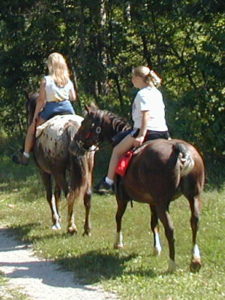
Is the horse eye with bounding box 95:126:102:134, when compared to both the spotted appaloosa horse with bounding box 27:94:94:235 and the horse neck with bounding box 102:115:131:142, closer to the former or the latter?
the horse neck with bounding box 102:115:131:142

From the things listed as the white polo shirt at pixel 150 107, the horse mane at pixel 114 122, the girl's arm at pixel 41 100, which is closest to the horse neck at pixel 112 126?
the horse mane at pixel 114 122

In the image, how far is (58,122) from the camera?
11117 millimetres

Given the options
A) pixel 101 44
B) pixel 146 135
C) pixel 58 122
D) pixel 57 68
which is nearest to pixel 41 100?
pixel 58 122

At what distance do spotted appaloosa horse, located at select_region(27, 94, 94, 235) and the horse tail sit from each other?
2.44 m

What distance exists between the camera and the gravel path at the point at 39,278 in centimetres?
785

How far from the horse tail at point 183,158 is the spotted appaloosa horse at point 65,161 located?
244cm

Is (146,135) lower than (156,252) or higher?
higher

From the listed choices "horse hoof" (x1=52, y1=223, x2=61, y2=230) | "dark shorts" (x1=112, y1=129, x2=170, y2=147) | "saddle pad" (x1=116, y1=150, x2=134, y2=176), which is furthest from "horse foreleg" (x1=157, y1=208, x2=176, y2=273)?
"horse hoof" (x1=52, y1=223, x2=61, y2=230)

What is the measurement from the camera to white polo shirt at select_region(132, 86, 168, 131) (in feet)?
28.9

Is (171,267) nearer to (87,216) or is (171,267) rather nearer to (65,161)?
→ (87,216)

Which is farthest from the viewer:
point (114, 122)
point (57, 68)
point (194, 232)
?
point (57, 68)

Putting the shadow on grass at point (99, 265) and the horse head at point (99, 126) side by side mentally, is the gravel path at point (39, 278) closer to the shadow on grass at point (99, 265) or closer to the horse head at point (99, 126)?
the shadow on grass at point (99, 265)

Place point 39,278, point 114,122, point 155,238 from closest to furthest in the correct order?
point 39,278, point 155,238, point 114,122

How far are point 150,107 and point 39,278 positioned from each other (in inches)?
97.3
